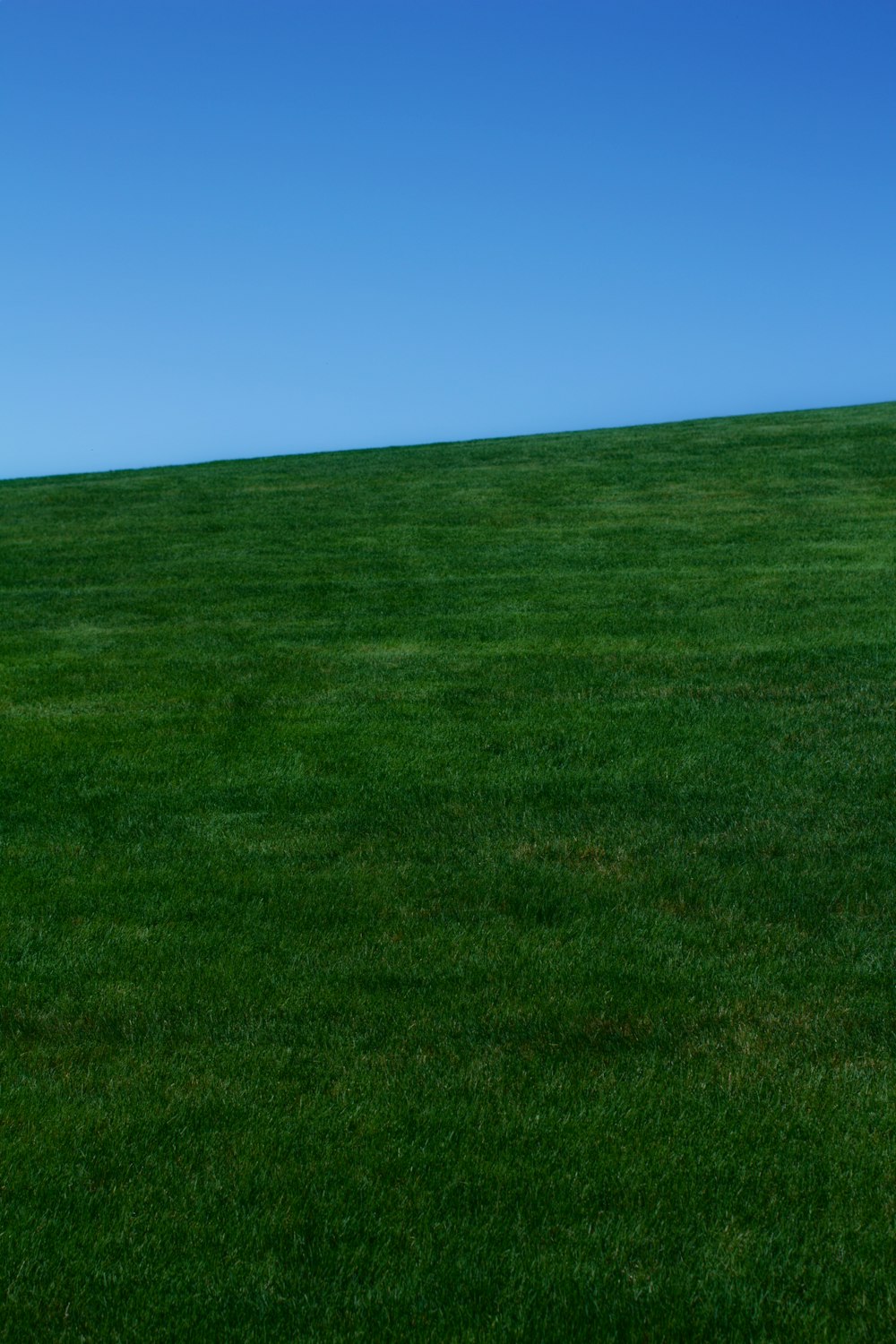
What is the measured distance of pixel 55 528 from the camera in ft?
63.6

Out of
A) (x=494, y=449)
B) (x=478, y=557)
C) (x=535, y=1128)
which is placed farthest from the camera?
(x=494, y=449)

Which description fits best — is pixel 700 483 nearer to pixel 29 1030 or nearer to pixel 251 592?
pixel 251 592

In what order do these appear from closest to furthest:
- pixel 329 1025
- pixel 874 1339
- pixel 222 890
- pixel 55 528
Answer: pixel 874 1339, pixel 329 1025, pixel 222 890, pixel 55 528

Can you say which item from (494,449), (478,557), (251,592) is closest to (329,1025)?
(251,592)

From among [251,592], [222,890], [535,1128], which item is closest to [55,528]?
[251,592]

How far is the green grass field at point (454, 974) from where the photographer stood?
334 centimetres

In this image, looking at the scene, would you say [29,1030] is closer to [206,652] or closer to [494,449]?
[206,652]

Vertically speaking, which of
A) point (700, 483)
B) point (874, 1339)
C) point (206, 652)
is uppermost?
point (700, 483)

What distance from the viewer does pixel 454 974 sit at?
506cm

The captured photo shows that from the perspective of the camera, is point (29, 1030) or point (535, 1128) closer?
point (535, 1128)

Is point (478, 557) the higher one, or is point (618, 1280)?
point (478, 557)

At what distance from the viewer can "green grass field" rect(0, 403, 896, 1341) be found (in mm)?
3336

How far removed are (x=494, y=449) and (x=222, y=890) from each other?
20.3 meters

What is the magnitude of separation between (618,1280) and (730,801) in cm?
423
